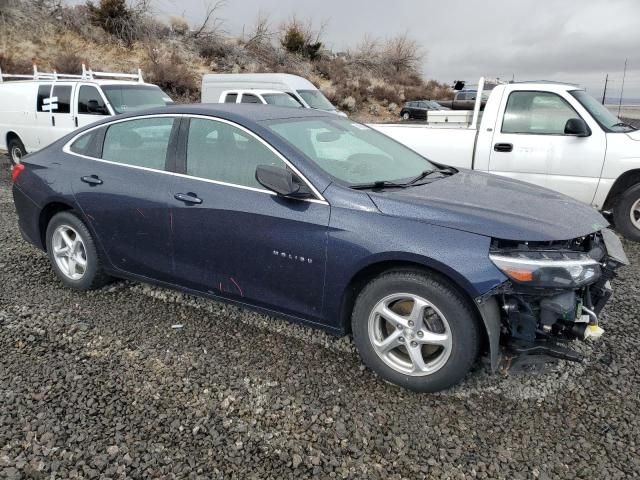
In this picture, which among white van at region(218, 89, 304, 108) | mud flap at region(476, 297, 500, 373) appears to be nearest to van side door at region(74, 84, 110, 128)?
white van at region(218, 89, 304, 108)

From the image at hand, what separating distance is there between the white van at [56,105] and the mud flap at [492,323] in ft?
27.2

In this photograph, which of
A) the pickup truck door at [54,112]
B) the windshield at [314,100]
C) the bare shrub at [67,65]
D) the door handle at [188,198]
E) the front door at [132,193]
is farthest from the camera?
the bare shrub at [67,65]

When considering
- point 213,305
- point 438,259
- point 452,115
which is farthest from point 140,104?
point 438,259

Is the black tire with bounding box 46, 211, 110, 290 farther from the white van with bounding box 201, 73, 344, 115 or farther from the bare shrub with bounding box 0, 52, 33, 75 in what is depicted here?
the bare shrub with bounding box 0, 52, 33, 75

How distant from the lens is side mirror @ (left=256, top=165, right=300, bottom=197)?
290 centimetres

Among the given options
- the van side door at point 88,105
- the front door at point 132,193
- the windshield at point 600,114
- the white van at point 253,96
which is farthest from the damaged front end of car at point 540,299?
the white van at point 253,96

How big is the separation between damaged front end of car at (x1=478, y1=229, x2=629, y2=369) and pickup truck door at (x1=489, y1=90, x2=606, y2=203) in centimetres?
364

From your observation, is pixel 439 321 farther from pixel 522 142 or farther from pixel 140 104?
pixel 140 104

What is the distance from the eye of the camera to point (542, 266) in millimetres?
2541

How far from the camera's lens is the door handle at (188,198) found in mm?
3308

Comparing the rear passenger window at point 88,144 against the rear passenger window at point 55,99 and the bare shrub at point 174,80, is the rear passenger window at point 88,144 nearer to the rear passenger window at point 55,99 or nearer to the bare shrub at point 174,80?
the rear passenger window at point 55,99

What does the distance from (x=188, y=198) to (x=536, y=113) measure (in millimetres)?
4822

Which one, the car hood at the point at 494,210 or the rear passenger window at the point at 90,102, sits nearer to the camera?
the car hood at the point at 494,210

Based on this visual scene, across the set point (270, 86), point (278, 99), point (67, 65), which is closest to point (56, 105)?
point (278, 99)
